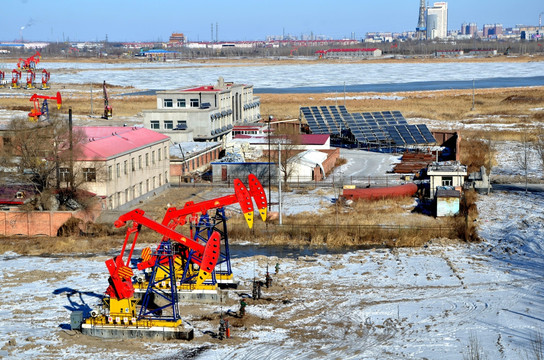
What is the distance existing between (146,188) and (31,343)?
18621 mm

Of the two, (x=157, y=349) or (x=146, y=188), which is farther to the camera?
(x=146, y=188)

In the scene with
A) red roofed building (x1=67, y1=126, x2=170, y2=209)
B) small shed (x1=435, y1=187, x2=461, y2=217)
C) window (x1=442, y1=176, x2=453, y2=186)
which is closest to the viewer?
small shed (x1=435, y1=187, x2=461, y2=217)

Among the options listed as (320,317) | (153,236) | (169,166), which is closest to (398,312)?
(320,317)

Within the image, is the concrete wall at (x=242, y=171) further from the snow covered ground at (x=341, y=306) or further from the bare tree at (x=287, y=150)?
the snow covered ground at (x=341, y=306)

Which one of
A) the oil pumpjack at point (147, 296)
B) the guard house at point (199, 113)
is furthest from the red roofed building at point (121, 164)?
the oil pumpjack at point (147, 296)

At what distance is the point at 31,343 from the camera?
1792 centimetres

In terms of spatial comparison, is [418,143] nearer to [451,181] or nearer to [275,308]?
[451,181]

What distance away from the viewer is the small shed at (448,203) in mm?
30578

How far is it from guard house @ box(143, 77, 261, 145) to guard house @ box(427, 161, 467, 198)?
56.5 ft

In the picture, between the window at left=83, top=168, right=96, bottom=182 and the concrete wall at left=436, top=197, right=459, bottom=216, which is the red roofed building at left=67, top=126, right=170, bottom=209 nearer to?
the window at left=83, top=168, right=96, bottom=182

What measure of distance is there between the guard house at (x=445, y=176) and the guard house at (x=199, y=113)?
1723cm

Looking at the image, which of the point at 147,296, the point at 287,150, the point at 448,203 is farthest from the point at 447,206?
the point at 147,296

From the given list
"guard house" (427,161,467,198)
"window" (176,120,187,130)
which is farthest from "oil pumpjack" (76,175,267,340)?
"window" (176,120,187,130)

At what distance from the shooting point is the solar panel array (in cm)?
4925
